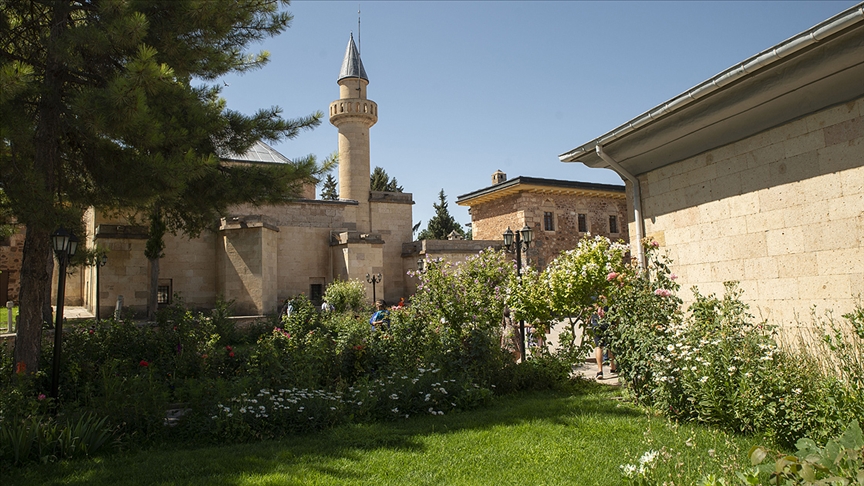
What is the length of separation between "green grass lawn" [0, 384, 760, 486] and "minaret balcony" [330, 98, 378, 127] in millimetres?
20376

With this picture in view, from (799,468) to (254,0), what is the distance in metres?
8.20

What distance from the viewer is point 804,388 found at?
14.0 ft

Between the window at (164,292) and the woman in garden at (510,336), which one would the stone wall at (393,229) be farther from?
the woman in garden at (510,336)

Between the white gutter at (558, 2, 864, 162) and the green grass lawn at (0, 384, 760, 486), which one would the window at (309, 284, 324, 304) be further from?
the green grass lawn at (0, 384, 760, 486)

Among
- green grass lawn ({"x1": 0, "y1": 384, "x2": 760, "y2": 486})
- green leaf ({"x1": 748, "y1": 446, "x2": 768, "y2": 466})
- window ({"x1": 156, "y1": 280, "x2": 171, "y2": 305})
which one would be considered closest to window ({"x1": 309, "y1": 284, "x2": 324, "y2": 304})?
window ({"x1": 156, "y1": 280, "x2": 171, "y2": 305})

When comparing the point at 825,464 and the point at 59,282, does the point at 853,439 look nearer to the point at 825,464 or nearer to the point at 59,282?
the point at 825,464

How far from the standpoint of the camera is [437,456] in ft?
15.0

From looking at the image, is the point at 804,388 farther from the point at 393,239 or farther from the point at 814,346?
the point at 393,239

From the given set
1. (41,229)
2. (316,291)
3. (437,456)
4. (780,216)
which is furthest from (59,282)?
(316,291)

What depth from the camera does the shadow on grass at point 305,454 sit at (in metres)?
4.16

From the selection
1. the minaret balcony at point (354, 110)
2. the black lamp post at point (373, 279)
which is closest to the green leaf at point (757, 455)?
the black lamp post at point (373, 279)

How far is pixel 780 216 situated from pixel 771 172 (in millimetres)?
472

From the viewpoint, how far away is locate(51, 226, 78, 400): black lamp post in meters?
6.44

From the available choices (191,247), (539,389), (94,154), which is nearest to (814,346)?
(539,389)
